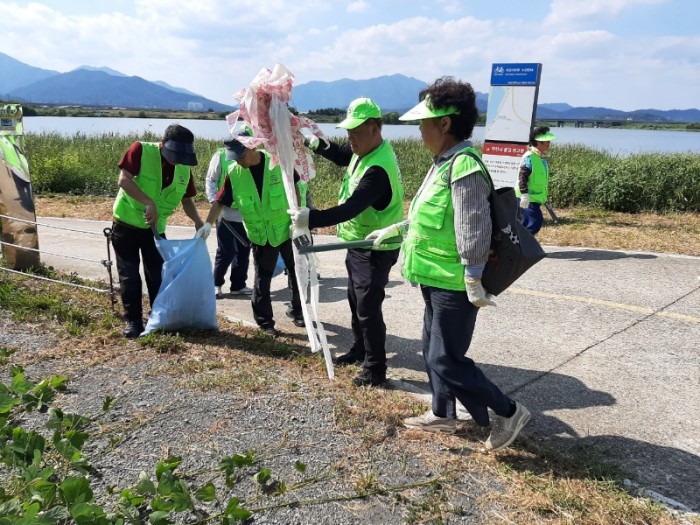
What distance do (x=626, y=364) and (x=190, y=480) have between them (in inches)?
129

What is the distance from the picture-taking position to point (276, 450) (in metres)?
3.09

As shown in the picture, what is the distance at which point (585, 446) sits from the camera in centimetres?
326

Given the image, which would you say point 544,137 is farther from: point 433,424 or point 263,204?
point 433,424

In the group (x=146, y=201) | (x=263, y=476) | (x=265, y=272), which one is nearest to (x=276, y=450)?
(x=263, y=476)

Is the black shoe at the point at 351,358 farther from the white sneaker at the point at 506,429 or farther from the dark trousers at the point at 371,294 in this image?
the white sneaker at the point at 506,429

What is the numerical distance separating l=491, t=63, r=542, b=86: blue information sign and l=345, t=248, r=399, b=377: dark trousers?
7.07 m

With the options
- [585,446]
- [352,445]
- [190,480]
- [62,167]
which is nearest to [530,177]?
[585,446]

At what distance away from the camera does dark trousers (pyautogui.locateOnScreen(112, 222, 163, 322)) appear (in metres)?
4.86

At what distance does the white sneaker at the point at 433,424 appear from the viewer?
333 cm

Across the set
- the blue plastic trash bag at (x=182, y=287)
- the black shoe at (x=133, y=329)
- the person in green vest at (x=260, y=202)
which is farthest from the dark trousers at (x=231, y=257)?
the black shoe at (x=133, y=329)

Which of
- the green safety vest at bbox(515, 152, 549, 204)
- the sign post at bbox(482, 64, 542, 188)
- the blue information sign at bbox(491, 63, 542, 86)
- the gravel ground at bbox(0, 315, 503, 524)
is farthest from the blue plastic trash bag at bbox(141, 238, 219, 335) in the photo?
the blue information sign at bbox(491, 63, 542, 86)

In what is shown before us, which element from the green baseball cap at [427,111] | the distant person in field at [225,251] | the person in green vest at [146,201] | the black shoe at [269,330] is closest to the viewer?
the green baseball cap at [427,111]

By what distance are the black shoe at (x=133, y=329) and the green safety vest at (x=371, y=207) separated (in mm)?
2023

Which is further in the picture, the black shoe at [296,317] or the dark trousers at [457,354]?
the black shoe at [296,317]
